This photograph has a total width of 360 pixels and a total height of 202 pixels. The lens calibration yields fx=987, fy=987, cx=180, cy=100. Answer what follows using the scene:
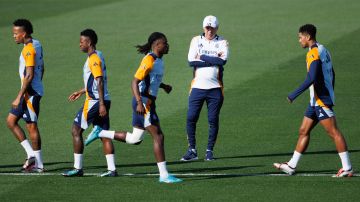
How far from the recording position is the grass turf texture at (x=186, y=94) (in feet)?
47.8

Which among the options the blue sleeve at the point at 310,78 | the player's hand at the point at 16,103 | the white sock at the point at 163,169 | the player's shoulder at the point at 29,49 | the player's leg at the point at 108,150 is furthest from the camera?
the player's shoulder at the point at 29,49

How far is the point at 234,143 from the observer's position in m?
18.2

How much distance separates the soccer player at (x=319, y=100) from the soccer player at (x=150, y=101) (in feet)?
6.32

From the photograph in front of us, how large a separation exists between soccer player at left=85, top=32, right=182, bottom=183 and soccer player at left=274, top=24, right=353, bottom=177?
1.93m

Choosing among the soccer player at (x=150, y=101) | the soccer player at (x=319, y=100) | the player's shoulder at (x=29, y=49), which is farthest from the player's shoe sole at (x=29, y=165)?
the soccer player at (x=319, y=100)

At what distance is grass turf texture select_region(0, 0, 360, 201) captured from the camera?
573 inches

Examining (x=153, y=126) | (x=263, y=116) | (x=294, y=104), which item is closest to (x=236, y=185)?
(x=153, y=126)

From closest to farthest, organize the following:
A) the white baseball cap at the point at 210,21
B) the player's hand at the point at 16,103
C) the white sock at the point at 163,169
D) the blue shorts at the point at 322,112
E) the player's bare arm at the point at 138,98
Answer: the player's bare arm at the point at 138,98 → the white sock at the point at 163,169 → the blue shorts at the point at 322,112 → the player's hand at the point at 16,103 → the white baseball cap at the point at 210,21

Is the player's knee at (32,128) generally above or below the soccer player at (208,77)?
below

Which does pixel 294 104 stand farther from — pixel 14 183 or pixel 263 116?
pixel 14 183

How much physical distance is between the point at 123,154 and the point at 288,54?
1134 centimetres

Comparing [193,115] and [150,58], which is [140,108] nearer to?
[150,58]

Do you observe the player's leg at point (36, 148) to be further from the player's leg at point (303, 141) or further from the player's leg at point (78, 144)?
the player's leg at point (303, 141)

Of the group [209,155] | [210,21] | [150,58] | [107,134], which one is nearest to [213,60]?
[210,21]
